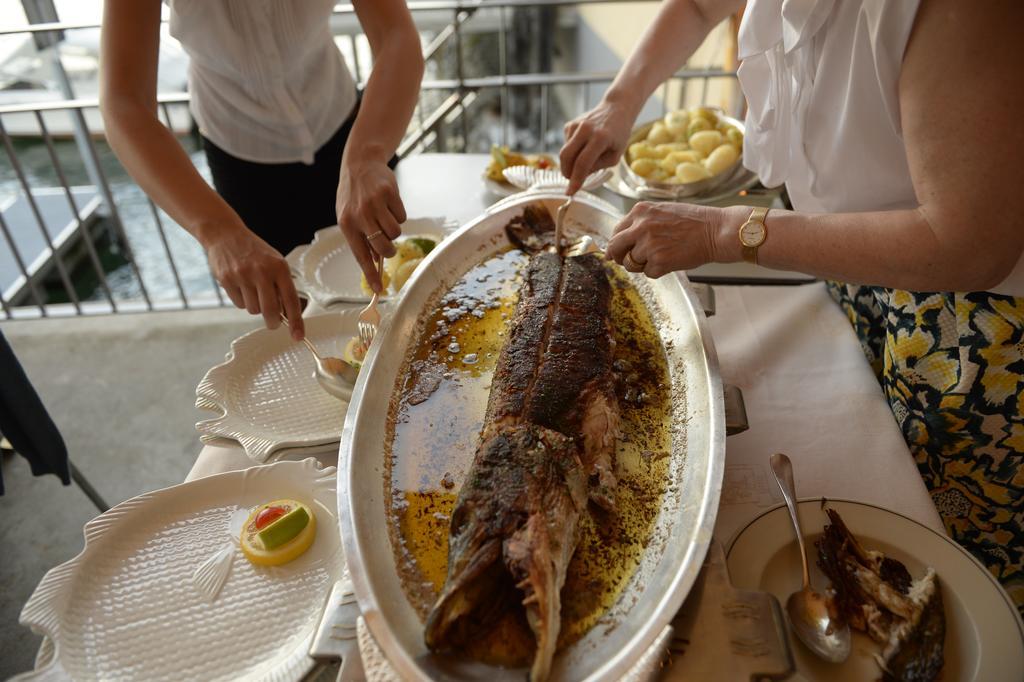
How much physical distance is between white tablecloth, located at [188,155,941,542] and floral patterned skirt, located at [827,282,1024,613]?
11 centimetres

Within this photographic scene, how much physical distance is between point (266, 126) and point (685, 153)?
1.73m

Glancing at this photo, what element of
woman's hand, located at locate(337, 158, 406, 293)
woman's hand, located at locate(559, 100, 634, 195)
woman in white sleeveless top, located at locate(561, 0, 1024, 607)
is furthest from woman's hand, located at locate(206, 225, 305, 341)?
woman's hand, located at locate(559, 100, 634, 195)

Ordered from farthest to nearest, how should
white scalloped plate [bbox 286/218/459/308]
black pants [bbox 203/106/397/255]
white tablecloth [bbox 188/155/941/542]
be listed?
black pants [bbox 203/106/397/255] < white scalloped plate [bbox 286/218/459/308] < white tablecloth [bbox 188/155/941/542]

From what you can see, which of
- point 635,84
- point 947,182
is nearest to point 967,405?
point 947,182

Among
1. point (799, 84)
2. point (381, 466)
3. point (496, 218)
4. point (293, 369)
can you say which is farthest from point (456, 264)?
point (799, 84)

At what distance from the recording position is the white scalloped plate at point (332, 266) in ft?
7.32

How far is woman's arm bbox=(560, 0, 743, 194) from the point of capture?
2.11 m

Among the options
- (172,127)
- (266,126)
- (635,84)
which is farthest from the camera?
(172,127)

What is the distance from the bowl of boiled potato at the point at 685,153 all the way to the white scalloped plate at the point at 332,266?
842 millimetres

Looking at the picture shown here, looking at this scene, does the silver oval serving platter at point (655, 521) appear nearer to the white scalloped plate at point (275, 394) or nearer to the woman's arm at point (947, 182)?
the white scalloped plate at point (275, 394)

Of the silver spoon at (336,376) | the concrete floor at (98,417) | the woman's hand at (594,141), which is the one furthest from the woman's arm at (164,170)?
→ the concrete floor at (98,417)

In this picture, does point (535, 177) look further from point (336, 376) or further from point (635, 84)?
point (336, 376)

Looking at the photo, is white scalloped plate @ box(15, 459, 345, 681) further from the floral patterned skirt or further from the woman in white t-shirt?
the floral patterned skirt

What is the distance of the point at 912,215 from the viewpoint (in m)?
1.27
